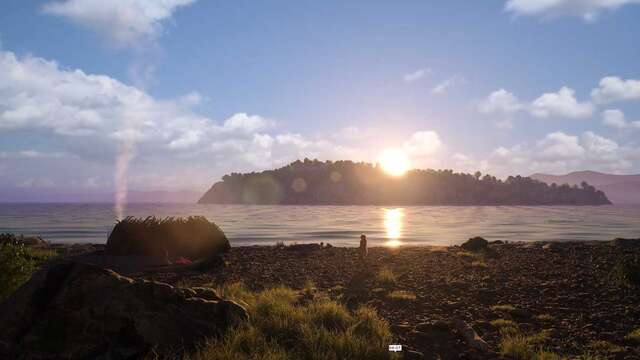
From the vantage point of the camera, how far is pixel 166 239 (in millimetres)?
27781

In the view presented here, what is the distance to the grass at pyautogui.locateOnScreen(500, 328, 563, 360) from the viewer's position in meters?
8.66

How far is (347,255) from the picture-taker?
2612 centimetres

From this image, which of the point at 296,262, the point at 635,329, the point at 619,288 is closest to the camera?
the point at 635,329

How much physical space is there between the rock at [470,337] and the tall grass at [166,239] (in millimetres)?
18636

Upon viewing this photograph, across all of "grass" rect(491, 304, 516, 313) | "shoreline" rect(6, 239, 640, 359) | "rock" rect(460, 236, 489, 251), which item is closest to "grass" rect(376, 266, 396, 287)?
"shoreline" rect(6, 239, 640, 359)

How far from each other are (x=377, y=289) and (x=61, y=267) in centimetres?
980

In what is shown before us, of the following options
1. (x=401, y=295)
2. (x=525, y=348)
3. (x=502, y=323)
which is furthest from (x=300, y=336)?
(x=401, y=295)

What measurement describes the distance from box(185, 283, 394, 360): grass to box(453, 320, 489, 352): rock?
1541 mm

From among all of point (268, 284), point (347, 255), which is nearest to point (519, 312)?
point (268, 284)

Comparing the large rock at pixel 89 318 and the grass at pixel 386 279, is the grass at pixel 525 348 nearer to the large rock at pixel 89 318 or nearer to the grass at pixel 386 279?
the large rock at pixel 89 318

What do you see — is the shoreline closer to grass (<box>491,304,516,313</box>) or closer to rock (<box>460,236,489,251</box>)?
grass (<box>491,304,516,313</box>)

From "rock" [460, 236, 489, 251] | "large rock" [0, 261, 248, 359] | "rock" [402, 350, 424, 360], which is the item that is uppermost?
"large rock" [0, 261, 248, 359]

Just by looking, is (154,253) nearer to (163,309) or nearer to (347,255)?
(347,255)

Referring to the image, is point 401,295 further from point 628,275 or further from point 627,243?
point 627,243
